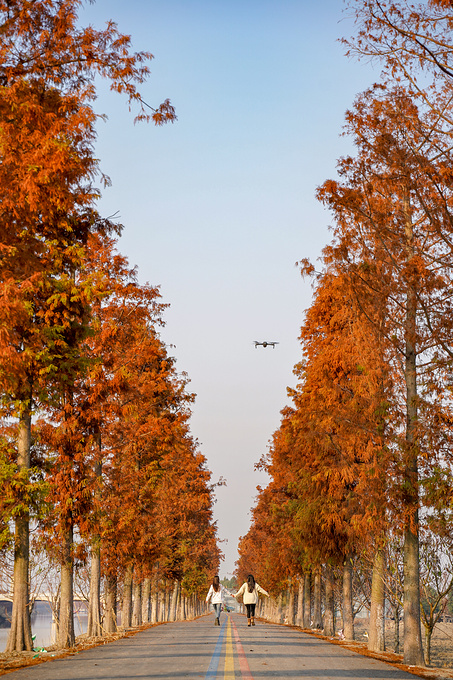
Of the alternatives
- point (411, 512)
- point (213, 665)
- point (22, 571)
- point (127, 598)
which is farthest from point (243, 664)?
point (127, 598)

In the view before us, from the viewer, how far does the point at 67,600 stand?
18.2m

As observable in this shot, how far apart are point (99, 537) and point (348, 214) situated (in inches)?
482

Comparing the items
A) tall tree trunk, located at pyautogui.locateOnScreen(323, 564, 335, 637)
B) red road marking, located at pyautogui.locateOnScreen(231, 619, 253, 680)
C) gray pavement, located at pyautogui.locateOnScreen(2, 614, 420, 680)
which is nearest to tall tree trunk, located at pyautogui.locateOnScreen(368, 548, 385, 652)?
gray pavement, located at pyautogui.locateOnScreen(2, 614, 420, 680)

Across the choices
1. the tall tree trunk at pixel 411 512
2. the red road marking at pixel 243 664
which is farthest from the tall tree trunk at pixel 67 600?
the tall tree trunk at pixel 411 512

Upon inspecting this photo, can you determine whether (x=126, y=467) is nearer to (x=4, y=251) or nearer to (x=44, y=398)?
(x=44, y=398)

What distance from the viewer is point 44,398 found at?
1591 cm

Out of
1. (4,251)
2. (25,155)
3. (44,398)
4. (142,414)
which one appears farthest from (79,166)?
(142,414)

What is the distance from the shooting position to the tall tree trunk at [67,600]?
17.7 metres

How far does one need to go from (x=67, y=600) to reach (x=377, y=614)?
8289 millimetres

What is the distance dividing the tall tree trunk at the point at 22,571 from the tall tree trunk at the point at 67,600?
2.14 m

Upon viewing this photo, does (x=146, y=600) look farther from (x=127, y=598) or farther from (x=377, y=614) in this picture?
(x=377, y=614)

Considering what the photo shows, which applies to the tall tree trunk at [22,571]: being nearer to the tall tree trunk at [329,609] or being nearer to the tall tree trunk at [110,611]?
the tall tree trunk at [110,611]

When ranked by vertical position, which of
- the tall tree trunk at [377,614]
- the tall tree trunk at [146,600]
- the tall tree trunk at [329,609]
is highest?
the tall tree trunk at [377,614]

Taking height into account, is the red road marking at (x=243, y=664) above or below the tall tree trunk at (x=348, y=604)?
above
